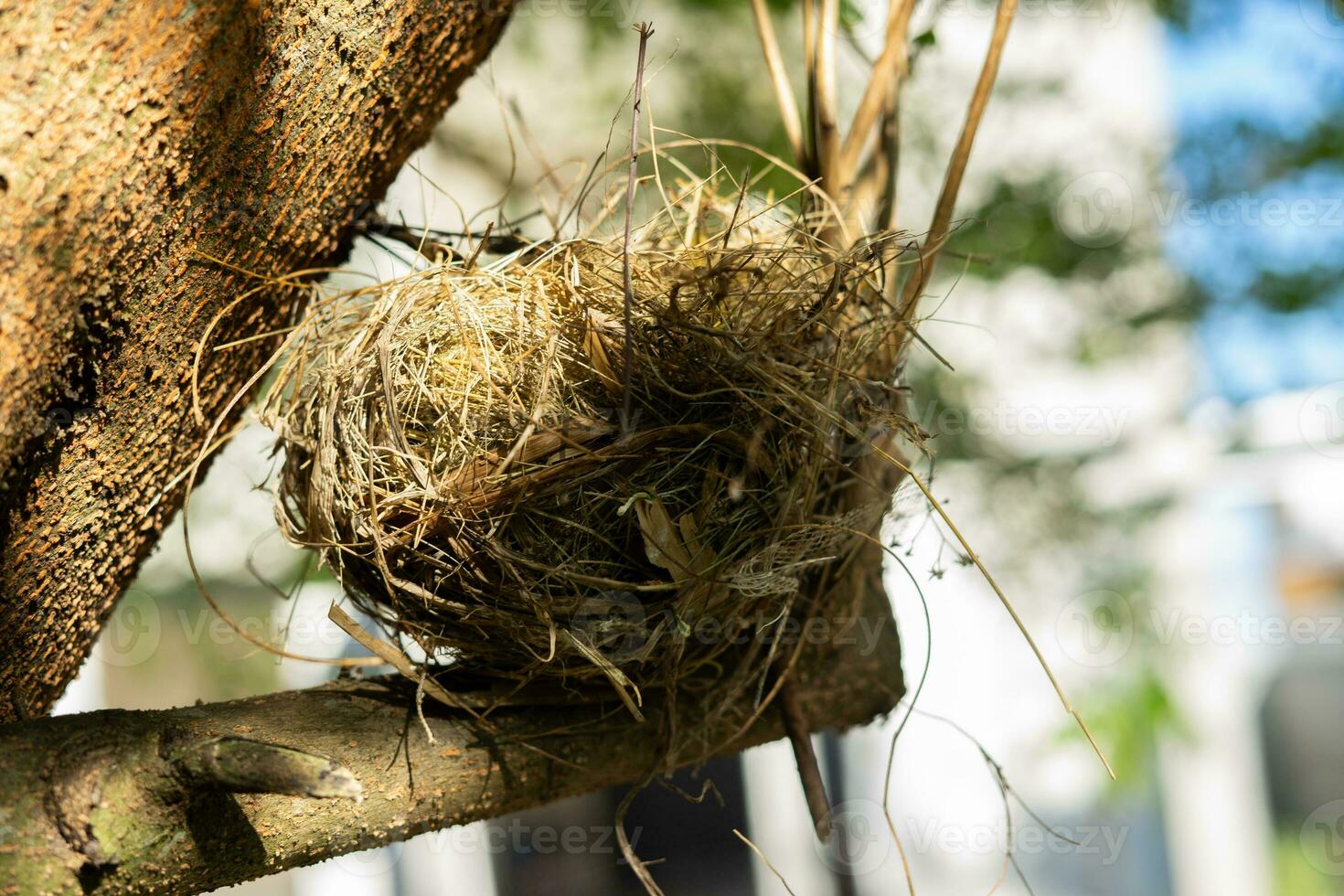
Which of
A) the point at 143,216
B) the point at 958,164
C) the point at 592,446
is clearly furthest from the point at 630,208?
the point at 958,164

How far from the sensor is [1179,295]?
7.80 feet

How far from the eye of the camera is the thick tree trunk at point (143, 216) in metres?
0.52

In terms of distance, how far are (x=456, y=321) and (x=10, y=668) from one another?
34cm

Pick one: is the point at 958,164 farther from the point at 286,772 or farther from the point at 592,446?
the point at 286,772

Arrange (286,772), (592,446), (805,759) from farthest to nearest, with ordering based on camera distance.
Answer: (805,759) < (592,446) < (286,772)

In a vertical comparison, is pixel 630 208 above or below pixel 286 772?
above

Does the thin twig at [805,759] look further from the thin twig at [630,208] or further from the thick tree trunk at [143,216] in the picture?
the thick tree trunk at [143,216]

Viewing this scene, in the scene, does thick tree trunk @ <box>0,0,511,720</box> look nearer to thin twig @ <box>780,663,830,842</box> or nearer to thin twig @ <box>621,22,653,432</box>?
thin twig @ <box>621,22,653,432</box>

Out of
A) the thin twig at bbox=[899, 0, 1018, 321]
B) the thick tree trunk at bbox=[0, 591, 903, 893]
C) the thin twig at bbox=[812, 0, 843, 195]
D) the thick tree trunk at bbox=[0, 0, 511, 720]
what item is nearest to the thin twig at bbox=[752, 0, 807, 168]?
the thin twig at bbox=[812, 0, 843, 195]

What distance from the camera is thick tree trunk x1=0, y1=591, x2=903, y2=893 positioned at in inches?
19.4

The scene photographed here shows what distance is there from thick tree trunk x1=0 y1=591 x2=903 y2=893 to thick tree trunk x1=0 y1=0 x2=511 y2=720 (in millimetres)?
130

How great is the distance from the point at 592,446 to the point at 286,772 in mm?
237

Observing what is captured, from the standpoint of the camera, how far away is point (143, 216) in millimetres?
564

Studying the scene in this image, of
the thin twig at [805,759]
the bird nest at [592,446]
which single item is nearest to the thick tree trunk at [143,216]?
the bird nest at [592,446]
